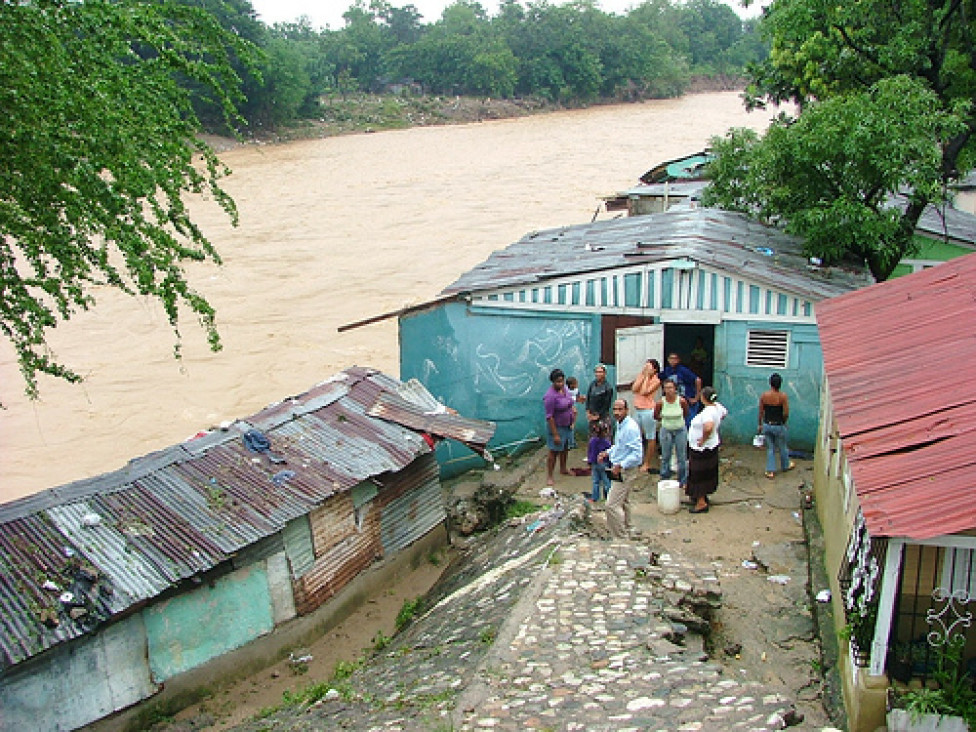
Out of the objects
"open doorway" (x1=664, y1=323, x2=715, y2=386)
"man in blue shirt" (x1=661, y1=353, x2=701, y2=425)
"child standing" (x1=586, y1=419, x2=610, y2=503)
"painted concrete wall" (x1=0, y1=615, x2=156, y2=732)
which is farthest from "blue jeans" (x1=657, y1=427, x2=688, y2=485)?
"painted concrete wall" (x1=0, y1=615, x2=156, y2=732)

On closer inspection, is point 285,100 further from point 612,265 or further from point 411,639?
point 411,639

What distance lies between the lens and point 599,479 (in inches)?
401

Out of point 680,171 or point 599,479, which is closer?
point 599,479

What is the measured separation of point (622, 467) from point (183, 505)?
382cm

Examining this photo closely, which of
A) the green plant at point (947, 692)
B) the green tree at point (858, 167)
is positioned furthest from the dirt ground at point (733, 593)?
the green tree at point (858, 167)

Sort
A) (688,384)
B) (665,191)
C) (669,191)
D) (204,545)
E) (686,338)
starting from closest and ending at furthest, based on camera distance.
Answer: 1. (204,545)
2. (688,384)
3. (686,338)
4. (665,191)
5. (669,191)

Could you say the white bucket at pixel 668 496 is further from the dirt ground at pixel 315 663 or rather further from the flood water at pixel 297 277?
the flood water at pixel 297 277


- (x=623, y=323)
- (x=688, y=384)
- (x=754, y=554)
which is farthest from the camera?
(x=623, y=323)

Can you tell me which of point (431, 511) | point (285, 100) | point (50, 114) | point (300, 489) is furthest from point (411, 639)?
point (285, 100)

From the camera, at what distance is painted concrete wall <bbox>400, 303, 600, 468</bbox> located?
38.9 feet

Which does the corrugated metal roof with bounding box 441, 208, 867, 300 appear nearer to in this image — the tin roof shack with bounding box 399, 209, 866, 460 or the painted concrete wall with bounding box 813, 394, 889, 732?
the tin roof shack with bounding box 399, 209, 866, 460

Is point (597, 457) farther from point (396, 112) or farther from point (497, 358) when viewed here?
point (396, 112)

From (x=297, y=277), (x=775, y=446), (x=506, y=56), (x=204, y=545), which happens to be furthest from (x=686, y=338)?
(x=506, y=56)

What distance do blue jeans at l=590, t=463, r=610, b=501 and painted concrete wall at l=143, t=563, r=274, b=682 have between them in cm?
365
